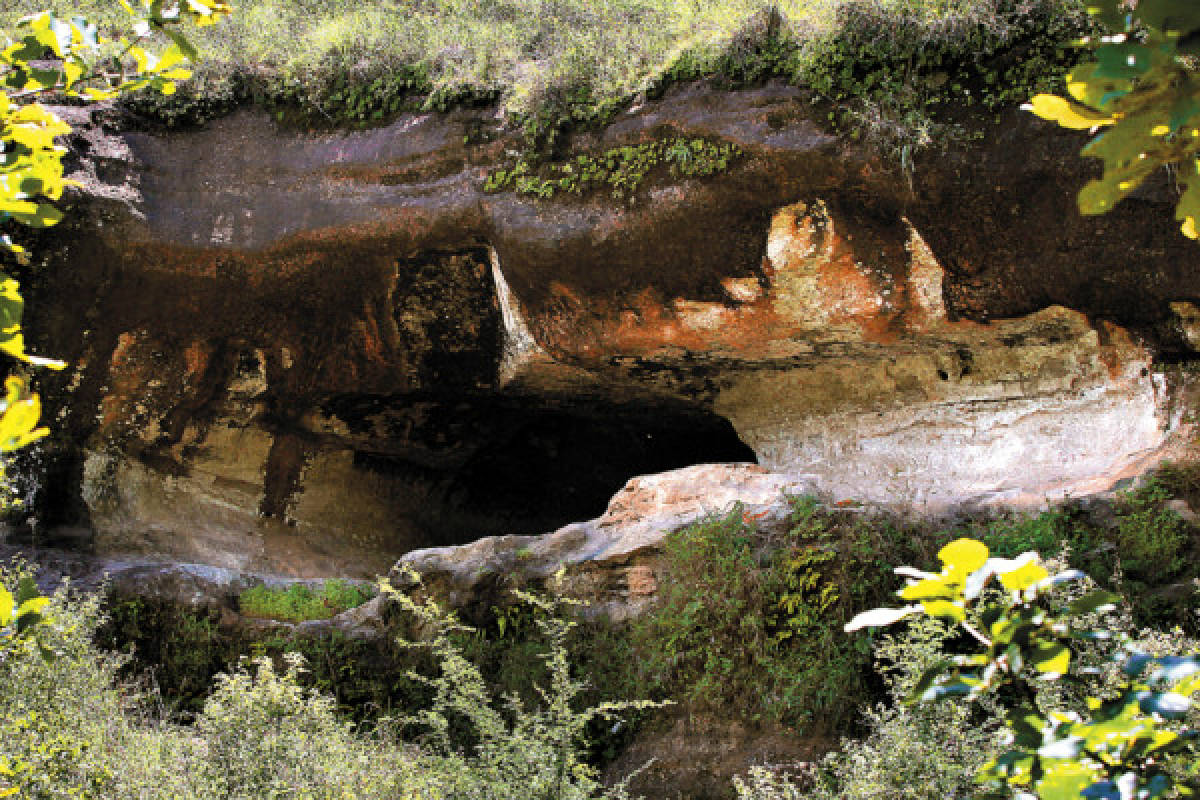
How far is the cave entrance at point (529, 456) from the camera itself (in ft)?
31.0

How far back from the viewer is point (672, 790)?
5.50 metres

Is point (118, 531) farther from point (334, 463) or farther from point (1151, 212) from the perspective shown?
point (1151, 212)

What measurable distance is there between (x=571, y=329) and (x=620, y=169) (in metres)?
1.27

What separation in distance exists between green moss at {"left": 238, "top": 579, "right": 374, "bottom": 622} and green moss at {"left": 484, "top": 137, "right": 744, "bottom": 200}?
3215 millimetres

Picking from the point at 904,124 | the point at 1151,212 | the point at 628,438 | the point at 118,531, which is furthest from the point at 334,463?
the point at 1151,212

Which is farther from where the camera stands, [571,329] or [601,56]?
[571,329]

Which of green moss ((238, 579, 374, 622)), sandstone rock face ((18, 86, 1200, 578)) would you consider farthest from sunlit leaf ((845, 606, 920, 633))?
green moss ((238, 579, 374, 622))

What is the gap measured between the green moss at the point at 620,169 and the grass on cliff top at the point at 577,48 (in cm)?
36

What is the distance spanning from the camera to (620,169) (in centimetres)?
693

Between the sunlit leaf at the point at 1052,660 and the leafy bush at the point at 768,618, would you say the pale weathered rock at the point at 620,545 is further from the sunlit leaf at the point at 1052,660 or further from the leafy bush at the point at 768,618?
the sunlit leaf at the point at 1052,660

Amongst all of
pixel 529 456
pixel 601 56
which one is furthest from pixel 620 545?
pixel 529 456

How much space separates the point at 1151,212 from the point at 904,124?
4.78 ft

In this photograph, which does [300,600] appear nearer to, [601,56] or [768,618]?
[768,618]

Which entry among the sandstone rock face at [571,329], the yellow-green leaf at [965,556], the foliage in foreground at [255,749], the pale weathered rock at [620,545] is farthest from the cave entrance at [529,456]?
the yellow-green leaf at [965,556]
